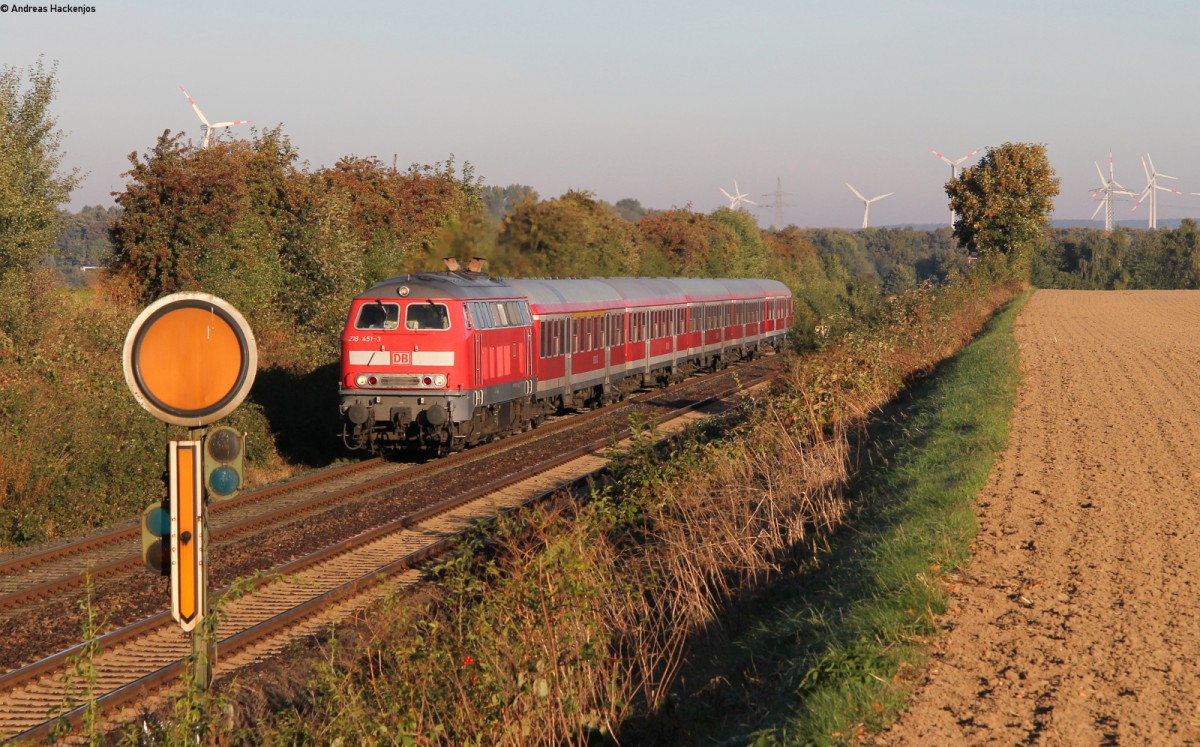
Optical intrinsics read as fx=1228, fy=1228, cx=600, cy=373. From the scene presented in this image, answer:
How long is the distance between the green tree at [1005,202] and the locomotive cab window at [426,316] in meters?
44.6

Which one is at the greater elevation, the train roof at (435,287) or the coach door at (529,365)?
the train roof at (435,287)

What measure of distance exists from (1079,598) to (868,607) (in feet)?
5.09

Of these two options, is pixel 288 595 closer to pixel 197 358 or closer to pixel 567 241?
pixel 197 358

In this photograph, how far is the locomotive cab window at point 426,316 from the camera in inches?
800

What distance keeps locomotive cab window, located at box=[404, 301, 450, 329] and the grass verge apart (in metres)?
7.59

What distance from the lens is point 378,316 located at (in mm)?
20703

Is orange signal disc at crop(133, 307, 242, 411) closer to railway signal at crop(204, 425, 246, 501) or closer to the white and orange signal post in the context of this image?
the white and orange signal post

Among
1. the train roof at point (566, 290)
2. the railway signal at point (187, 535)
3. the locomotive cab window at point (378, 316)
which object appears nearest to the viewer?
the railway signal at point (187, 535)

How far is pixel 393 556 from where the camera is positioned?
553 inches

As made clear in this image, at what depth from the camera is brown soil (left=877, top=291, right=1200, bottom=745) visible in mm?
6438

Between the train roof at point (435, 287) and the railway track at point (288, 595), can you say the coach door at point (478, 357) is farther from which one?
the railway track at point (288, 595)

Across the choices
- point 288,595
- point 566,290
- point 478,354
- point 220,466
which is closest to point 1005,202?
point 566,290

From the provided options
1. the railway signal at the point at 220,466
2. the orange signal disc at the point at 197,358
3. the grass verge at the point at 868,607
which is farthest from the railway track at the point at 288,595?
the grass verge at the point at 868,607

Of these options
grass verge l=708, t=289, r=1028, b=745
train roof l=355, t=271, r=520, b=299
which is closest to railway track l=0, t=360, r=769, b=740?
train roof l=355, t=271, r=520, b=299
